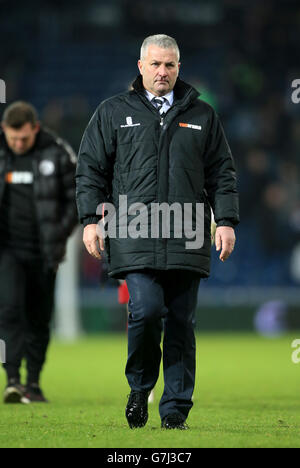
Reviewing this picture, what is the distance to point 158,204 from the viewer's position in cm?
555

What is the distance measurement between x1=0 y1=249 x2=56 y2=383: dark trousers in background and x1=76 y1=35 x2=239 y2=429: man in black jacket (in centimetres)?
229

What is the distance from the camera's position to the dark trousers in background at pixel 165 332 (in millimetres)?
5523

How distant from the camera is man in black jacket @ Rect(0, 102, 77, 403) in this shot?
26.0 ft

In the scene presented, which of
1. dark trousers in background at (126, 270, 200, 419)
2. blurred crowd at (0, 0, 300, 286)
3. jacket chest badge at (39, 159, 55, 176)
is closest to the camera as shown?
dark trousers in background at (126, 270, 200, 419)

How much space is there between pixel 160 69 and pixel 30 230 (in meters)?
2.68

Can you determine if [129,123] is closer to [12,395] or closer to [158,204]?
[158,204]

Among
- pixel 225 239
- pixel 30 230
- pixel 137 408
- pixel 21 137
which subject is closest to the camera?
pixel 137 408

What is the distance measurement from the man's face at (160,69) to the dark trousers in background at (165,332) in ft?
3.33

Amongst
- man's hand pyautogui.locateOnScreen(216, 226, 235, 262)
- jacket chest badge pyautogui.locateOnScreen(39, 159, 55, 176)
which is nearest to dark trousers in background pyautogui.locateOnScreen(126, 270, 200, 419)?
man's hand pyautogui.locateOnScreen(216, 226, 235, 262)

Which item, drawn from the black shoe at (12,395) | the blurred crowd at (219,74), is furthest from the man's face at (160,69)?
the blurred crowd at (219,74)

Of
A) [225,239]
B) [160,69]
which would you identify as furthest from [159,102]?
[225,239]

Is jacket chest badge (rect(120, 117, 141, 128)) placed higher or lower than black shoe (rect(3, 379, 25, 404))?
higher

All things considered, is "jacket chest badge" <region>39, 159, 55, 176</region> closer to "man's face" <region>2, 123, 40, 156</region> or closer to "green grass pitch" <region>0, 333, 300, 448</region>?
"man's face" <region>2, 123, 40, 156</region>

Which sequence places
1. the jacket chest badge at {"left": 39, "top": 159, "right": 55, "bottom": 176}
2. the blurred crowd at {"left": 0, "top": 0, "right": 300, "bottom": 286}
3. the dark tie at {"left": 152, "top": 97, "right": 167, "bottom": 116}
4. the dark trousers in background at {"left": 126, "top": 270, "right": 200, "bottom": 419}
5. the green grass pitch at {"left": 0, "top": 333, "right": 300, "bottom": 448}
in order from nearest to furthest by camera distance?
1. the green grass pitch at {"left": 0, "top": 333, "right": 300, "bottom": 448}
2. the dark trousers in background at {"left": 126, "top": 270, "right": 200, "bottom": 419}
3. the dark tie at {"left": 152, "top": 97, "right": 167, "bottom": 116}
4. the jacket chest badge at {"left": 39, "top": 159, "right": 55, "bottom": 176}
5. the blurred crowd at {"left": 0, "top": 0, "right": 300, "bottom": 286}
